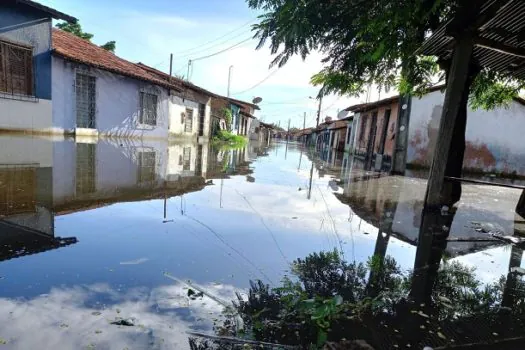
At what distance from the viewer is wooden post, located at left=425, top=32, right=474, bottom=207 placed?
564 centimetres

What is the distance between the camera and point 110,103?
680 inches

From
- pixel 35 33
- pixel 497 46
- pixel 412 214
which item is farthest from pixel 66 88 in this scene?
pixel 497 46

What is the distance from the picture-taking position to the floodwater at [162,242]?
6.75 ft

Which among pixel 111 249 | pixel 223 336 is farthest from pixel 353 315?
pixel 111 249

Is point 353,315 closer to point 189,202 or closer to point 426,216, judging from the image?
point 189,202

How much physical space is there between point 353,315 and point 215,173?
7066 mm

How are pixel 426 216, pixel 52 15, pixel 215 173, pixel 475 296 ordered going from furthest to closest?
pixel 52 15, pixel 215 173, pixel 426 216, pixel 475 296

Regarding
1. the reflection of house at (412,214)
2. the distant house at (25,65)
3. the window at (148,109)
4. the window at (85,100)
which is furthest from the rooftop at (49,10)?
the reflection of house at (412,214)

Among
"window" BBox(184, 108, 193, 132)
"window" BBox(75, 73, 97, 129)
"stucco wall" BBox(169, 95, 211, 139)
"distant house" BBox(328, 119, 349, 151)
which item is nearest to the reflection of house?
"window" BBox(75, 73, 97, 129)

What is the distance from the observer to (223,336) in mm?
2004

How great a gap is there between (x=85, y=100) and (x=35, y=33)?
129 inches

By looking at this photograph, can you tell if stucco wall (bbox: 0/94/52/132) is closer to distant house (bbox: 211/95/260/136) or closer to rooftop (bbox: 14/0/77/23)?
rooftop (bbox: 14/0/77/23)

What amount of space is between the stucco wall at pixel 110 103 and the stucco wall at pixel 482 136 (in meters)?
14.3

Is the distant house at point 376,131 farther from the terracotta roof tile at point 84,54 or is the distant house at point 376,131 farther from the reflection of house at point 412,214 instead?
the terracotta roof tile at point 84,54
